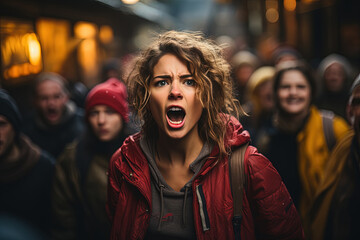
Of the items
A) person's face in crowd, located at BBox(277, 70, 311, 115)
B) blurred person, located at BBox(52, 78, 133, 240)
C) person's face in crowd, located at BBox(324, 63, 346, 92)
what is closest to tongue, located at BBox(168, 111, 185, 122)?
blurred person, located at BBox(52, 78, 133, 240)

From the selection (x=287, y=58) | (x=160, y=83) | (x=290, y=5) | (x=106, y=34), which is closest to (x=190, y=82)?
(x=160, y=83)

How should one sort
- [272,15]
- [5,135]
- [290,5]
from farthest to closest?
[272,15] < [290,5] < [5,135]

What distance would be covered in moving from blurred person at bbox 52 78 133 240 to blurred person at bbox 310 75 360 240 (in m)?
1.94

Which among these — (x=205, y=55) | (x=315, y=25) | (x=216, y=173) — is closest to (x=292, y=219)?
(x=216, y=173)

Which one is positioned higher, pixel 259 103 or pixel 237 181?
pixel 259 103

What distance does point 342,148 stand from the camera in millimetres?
2775

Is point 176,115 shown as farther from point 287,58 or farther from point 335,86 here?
point 287,58

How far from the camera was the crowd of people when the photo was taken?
187cm

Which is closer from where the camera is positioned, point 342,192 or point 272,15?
point 342,192

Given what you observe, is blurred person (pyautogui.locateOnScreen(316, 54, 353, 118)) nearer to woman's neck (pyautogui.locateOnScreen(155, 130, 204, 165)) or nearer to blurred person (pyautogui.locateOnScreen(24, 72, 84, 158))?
woman's neck (pyautogui.locateOnScreen(155, 130, 204, 165))

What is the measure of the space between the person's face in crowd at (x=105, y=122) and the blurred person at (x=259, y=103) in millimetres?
2176

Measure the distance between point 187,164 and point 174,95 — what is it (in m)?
0.48

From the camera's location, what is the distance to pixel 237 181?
1858 mm

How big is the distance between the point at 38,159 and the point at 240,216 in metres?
2.36
